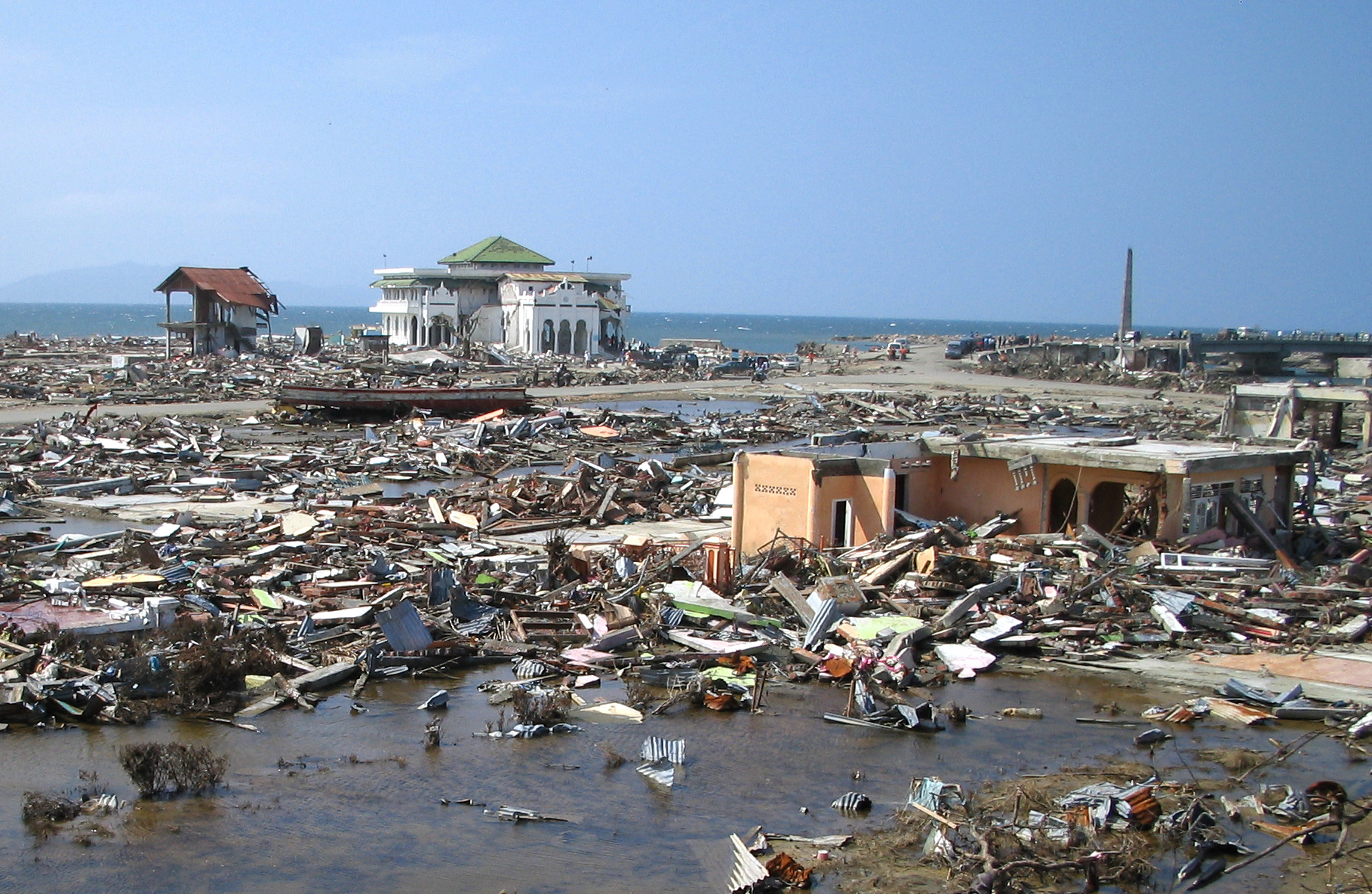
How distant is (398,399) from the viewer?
134 ft

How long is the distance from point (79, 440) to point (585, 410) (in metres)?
18.3

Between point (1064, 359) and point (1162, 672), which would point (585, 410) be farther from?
point (1064, 359)

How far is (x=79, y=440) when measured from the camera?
97.7 feet

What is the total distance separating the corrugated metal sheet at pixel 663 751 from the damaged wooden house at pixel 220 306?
53.4m

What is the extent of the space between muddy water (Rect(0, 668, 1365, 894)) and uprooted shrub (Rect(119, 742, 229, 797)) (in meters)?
0.16

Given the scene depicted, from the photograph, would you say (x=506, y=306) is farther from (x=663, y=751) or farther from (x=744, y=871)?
(x=744, y=871)

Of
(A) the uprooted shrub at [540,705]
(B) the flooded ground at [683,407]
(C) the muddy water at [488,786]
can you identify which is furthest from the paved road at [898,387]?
(C) the muddy water at [488,786]

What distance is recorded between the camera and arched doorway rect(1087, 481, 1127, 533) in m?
19.0

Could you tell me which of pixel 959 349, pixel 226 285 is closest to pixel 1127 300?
pixel 959 349

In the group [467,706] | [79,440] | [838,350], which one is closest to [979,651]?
[467,706]

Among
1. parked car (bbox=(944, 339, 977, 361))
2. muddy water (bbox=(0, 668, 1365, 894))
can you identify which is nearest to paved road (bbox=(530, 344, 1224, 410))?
parked car (bbox=(944, 339, 977, 361))

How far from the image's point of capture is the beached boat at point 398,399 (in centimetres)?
4031

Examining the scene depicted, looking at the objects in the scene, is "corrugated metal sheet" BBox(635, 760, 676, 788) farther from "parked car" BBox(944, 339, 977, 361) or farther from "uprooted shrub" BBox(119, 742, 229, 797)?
"parked car" BBox(944, 339, 977, 361)

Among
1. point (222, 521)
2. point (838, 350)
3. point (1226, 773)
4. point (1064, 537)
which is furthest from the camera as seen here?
point (838, 350)
